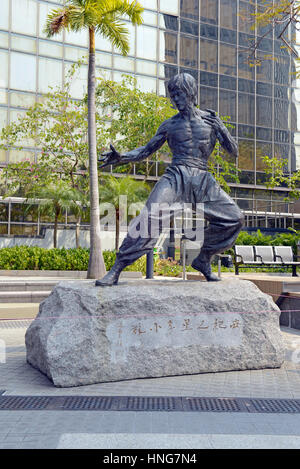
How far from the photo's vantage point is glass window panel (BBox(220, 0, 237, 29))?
29.3 metres

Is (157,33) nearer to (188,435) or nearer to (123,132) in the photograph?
(123,132)

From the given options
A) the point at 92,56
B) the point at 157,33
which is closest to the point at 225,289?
the point at 92,56

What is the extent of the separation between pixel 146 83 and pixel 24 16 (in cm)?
695

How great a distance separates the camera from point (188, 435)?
10.6ft

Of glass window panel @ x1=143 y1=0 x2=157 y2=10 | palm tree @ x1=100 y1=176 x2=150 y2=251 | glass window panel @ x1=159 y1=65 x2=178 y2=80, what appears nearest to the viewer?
palm tree @ x1=100 y1=176 x2=150 y2=251

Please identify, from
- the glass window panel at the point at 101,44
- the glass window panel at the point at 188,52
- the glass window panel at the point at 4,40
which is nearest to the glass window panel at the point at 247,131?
the glass window panel at the point at 188,52

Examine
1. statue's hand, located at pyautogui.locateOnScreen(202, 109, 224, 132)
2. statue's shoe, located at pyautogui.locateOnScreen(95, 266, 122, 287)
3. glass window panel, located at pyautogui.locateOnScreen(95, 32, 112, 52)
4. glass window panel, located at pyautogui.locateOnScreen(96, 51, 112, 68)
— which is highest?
glass window panel, located at pyautogui.locateOnScreen(95, 32, 112, 52)

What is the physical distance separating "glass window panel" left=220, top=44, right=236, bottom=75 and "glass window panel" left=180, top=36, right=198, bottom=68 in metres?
1.79

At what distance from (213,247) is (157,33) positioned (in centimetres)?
2416

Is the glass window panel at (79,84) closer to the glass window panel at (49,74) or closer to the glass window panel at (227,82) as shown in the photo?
the glass window panel at (49,74)

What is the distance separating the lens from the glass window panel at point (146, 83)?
86.0 ft

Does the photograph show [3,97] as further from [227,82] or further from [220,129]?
[220,129]

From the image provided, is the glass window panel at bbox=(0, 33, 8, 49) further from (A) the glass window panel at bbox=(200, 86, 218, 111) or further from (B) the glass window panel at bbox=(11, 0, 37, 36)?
(A) the glass window panel at bbox=(200, 86, 218, 111)

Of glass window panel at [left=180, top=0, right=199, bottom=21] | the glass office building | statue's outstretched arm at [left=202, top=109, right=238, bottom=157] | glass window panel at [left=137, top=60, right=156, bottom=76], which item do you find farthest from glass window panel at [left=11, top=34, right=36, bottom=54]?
statue's outstretched arm at [left=202, top=109, right=238, bottom=157]
